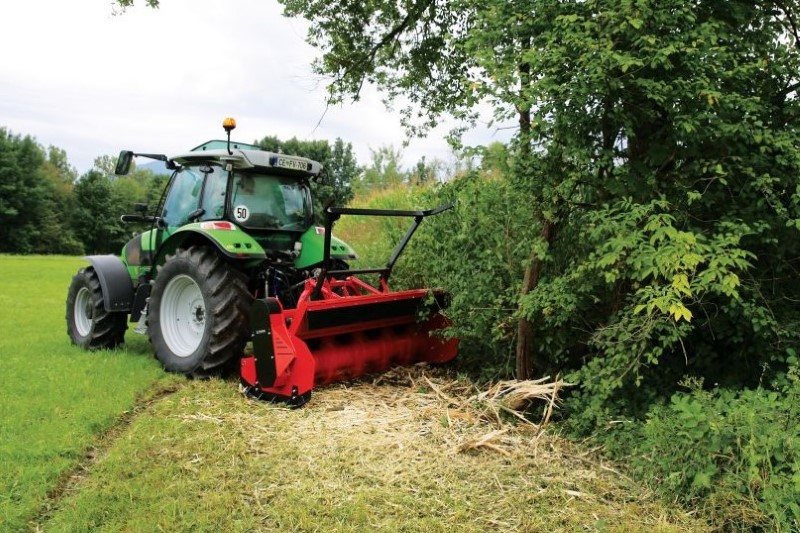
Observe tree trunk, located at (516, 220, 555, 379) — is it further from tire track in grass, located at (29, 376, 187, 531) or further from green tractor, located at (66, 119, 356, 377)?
tire track in grass, located at (29, 376, 187, 531)

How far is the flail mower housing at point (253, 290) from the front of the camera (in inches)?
198

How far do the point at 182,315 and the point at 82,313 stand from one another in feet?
7.34

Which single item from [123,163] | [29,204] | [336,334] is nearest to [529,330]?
[336,334]

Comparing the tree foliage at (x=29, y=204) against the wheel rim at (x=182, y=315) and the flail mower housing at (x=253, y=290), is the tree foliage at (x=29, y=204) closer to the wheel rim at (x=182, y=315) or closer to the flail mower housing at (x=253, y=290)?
the flail mower housing at (x=253, y=290)

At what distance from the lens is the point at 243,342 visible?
5.53 meters

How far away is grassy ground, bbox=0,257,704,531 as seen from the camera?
10.6ft

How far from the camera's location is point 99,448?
4.21m

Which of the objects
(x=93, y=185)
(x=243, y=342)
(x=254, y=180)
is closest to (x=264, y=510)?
(x=243, y=342)

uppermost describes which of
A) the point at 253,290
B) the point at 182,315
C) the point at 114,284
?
the point at 253,290

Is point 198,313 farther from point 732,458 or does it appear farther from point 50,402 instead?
point 732,458

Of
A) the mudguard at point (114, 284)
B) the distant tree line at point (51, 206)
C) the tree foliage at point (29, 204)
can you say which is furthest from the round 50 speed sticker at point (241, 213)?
the tree foliage at point (29, 204)

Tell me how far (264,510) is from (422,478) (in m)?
0.87

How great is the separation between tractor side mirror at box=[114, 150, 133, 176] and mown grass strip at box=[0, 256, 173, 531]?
1.87 meters

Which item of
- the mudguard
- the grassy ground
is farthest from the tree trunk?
the mudguard
